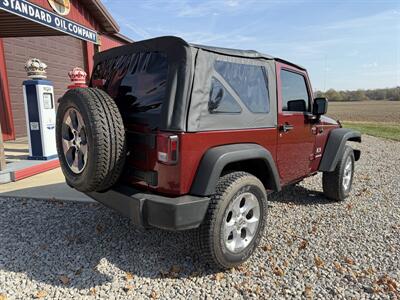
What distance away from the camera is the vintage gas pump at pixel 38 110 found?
20.7 ft

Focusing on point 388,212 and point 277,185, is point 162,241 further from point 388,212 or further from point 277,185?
point 388,212

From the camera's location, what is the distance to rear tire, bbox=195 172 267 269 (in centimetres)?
253

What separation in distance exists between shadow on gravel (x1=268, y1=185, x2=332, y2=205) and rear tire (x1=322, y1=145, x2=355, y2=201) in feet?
0.58

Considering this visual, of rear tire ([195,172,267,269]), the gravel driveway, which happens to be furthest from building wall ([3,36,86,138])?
rear tire ([195,172,267,269])

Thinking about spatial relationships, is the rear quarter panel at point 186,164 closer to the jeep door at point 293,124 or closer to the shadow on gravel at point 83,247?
the shadow on gravel at point 83,247

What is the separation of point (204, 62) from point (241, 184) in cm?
111

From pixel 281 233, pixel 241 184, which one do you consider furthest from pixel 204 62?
pixel 281 233

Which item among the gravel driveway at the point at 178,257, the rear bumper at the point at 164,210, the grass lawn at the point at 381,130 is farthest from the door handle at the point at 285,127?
the grass lawn at the point at 381,130

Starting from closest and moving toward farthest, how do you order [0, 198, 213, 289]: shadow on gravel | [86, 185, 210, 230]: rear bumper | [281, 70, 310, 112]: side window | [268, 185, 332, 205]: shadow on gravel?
[86, 185, 210, 230]: rear bumper
[0, 198, 213, 289]: shadow on gravel
[281, 70, 310, 112]: side window
[268, 185, 332, 205]: shadow on gravel

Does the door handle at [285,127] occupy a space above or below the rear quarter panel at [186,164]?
above

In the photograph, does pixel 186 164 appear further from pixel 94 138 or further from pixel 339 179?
pixel 339 179

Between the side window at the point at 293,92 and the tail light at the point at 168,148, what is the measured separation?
1.60 m

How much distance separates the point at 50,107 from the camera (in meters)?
6.67

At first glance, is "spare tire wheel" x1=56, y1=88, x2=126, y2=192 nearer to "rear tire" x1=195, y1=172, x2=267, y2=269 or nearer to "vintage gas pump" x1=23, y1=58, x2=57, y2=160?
"rear tire" x1=195, y1=172, x2=267, y2=269
